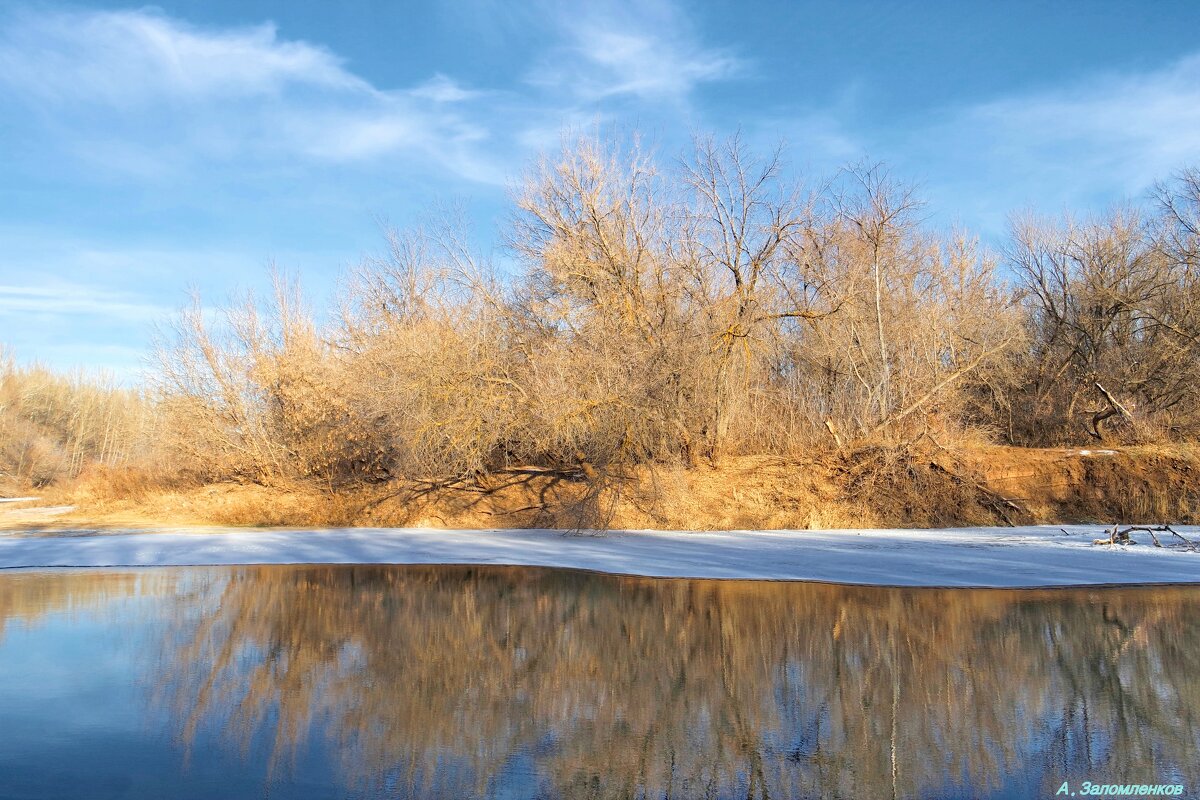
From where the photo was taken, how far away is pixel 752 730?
20.8 feet

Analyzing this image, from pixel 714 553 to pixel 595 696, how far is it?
37.0 ft

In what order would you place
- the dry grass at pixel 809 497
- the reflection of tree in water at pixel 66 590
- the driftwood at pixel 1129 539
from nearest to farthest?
the reflection of tree in water at pixel 66 590, the driftwood at pixel 1129 539, the dry grass at pixel 809 497

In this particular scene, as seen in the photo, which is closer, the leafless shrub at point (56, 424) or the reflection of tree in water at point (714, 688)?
the reflection of tree in water at point (714, 688)

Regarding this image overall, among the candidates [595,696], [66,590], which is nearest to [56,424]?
[66,590]

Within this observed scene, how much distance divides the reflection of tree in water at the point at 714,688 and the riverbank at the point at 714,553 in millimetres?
2273

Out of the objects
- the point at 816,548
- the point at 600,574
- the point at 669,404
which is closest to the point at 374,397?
the point at 669,404

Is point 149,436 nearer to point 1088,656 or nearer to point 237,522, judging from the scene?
→ point 237,522

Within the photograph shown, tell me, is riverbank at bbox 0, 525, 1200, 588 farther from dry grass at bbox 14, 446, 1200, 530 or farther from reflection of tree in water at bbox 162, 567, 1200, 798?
reflection of tree in water at bbox 162, 567, 1200, 798

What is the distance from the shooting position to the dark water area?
17.9 ft

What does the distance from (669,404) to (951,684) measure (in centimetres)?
1678

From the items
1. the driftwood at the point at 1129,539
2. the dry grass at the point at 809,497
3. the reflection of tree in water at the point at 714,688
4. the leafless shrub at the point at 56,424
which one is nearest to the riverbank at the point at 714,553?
the driftwood at the point at 1129,539

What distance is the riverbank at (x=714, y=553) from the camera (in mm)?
15055

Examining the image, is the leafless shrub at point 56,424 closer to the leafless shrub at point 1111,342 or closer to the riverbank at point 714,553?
the riverbank at point 714,553

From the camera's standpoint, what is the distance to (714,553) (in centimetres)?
1836
